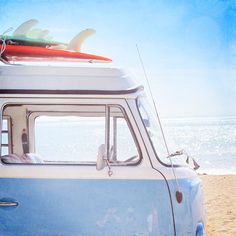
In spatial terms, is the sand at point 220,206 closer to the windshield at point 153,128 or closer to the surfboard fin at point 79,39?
the windshield at point 153,128

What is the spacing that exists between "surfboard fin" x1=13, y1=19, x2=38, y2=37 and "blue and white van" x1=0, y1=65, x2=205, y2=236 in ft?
1.58

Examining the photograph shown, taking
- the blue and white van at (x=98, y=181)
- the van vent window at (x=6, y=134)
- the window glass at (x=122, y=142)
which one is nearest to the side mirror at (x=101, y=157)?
the blue and white van at (x=98, y=181)

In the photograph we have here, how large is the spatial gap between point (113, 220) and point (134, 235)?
0.24 metres

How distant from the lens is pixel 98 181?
4.21 meters

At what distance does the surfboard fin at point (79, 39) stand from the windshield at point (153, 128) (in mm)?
895

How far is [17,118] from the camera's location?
19.2ft

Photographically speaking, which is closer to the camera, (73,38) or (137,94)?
(137,94)

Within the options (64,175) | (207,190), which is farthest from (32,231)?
(207,190)

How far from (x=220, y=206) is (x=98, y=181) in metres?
10.1

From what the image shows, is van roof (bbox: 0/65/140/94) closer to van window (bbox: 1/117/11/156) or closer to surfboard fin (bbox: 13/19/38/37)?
surfboard fin (bbox: 13/19/38/37)

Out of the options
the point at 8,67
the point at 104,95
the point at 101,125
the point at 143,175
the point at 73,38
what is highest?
the point at 73,38

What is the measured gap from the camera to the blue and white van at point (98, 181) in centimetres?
417

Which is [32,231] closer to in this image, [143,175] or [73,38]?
[143,175]

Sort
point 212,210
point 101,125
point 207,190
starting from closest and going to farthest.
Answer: point 101,125
point 212,210
point 207,190
